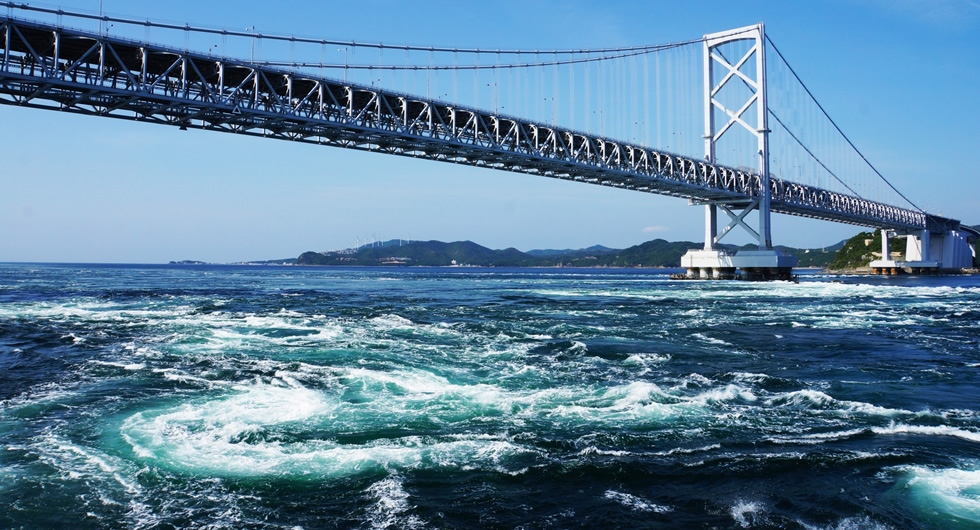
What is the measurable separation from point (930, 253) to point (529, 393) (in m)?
122

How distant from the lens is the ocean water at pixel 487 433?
225 inches

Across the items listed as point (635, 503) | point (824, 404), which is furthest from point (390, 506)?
point (824, 404)

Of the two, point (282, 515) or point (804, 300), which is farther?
point (804, 300)

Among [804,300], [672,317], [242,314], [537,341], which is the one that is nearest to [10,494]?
[537,341]

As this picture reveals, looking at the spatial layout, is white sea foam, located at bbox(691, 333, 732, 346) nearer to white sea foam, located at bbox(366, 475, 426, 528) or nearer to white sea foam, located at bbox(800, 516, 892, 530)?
white sea foam, located at bbox(800, 516, 892, 530)

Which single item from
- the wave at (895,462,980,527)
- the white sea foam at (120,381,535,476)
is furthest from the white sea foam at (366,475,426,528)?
the wave at (895,462,980,527)

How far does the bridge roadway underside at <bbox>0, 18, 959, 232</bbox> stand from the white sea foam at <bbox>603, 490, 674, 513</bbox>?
30.5 m

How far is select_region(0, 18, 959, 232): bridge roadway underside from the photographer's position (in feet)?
92.7

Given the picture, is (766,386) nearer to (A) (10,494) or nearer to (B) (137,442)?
(B) (137,442)

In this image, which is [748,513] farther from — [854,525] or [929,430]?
[929,430]

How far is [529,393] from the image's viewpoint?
10742mm

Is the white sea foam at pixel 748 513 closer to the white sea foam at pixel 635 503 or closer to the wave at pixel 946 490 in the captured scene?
the white sea foam at pixel 635 503

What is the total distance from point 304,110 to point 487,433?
109 feet

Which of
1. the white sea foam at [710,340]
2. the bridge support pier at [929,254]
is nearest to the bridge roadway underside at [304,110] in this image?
the white sea foam at [710,340]
